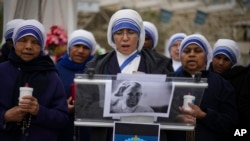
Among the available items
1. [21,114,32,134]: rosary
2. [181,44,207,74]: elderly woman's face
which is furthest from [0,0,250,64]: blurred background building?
[21,114,32,134]: rosary

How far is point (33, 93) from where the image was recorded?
3.54 meters

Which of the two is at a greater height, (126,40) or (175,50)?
(175,50)

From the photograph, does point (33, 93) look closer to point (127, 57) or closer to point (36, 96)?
point (36, 96)

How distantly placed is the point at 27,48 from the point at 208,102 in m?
1.32

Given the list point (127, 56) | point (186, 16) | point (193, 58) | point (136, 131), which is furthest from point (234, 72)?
point (186, 16)

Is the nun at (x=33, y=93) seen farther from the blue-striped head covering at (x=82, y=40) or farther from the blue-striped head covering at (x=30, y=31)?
the blue-striped head covering at (x=82, y=40)

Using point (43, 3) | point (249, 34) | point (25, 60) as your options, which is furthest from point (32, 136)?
point (249, 34)

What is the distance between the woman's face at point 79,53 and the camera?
4.98m

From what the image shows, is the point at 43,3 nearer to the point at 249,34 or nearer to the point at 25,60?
the point at 25,60

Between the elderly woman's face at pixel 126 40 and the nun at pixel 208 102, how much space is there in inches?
15.8

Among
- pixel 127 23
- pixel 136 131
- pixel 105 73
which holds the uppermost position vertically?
pixel 127 23

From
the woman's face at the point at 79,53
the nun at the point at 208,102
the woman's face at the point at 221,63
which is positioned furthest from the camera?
the woman's face at the point at 79,53

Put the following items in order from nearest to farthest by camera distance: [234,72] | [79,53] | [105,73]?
[105,73], [234,72], [79,53]

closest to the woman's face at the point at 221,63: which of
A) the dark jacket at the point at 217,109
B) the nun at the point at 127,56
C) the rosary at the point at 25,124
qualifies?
the dark jacket at the point at 217,109
